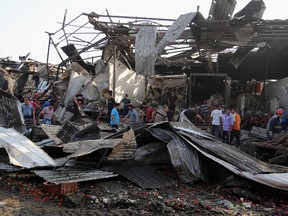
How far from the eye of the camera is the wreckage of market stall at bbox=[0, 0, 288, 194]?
6.05 metres

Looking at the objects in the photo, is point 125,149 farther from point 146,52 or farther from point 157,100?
point 157,100

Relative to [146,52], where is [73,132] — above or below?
below

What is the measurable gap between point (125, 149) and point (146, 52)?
4116 millimetres

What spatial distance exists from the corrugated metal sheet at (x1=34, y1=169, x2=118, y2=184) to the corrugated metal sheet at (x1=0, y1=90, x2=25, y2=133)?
4.67 metres

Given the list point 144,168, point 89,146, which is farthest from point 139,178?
point 89,146

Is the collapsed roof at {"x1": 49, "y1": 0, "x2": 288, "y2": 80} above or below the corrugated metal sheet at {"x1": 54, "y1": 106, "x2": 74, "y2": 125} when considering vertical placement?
above

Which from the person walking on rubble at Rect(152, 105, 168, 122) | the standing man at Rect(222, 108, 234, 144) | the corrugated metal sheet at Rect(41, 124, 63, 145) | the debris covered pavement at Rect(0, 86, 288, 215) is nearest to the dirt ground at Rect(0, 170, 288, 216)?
the debris covered pavement at Rect(0, 86, 288, 215)

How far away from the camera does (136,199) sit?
5.06m

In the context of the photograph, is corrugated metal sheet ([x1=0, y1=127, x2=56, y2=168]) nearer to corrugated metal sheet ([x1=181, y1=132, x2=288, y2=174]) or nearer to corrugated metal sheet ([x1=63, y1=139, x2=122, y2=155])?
corrugated metal sheet ([x1=63, y1=139, x2=122, y2=155])

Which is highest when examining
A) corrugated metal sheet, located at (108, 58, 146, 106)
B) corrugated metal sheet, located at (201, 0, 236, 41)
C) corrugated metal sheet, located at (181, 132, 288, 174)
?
corrugated metal sheet, located at (201, 0, 236, 41)

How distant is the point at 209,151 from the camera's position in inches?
256

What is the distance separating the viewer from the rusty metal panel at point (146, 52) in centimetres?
948

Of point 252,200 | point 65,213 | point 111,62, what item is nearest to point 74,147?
point 65,213

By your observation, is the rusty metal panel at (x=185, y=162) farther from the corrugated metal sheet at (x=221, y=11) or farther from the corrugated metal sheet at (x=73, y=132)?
the corrugated metal sheet at (x=221, y=11)
